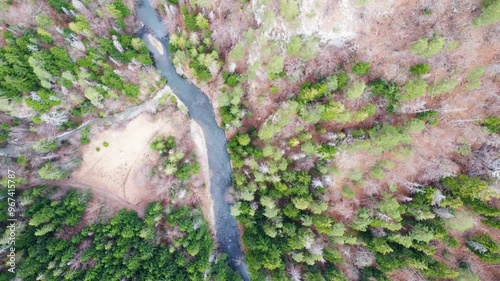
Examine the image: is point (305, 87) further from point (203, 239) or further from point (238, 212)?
point (203, 239)

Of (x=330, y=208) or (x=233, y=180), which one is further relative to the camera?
(x=233, y=180)

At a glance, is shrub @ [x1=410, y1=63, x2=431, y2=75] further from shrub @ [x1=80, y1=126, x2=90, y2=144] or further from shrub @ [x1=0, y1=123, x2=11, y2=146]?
shrub @ [x1=0, y1=123, x2=11, y2=146]

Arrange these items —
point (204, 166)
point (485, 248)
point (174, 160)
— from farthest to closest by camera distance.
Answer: point (204, 166)
point (174, 160)
point (485, 248)

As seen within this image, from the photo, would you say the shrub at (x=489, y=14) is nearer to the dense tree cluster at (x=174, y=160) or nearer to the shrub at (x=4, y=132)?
the dense tree cluster at (x=174, y=160)

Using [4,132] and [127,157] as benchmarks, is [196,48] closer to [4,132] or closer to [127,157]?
[127,157]

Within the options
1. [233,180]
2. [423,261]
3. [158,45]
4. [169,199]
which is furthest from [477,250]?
[158,45]

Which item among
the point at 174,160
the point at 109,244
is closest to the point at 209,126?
the point at 174,160

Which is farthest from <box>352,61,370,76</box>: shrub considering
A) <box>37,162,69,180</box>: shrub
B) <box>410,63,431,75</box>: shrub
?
<box>37,162,69,180</box>: shrub
